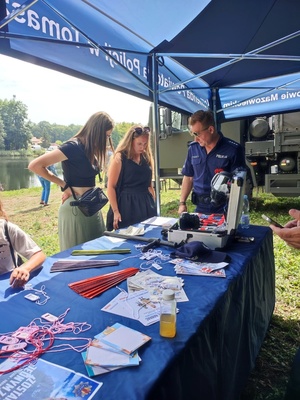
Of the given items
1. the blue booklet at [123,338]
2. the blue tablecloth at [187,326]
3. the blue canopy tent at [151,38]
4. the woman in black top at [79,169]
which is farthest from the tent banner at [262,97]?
the blue booklet at [123,338]

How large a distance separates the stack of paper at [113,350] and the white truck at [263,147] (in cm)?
509

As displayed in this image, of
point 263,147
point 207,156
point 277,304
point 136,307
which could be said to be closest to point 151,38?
point 207,156

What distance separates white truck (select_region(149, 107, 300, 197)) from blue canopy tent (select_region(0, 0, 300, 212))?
180cm

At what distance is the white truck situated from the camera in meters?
5.34

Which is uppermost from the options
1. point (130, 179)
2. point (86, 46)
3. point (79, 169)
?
point (86, 46)

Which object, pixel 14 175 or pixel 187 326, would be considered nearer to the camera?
pixel 187 326

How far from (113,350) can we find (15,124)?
7.84 m

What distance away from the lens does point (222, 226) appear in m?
1.75

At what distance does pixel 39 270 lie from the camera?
53.5 inches

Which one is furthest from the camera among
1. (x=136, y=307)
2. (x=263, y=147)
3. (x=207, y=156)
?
(x=263, y=147)

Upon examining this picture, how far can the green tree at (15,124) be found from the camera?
256 inches

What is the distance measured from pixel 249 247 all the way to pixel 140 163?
4.15 ft

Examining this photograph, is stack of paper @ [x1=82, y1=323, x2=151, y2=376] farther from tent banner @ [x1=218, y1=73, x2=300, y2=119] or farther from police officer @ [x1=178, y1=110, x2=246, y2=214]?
tent banner @ [x1=218, y1=73, x2=300, y2=119]

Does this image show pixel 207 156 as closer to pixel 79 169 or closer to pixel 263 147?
pixel 79 169
